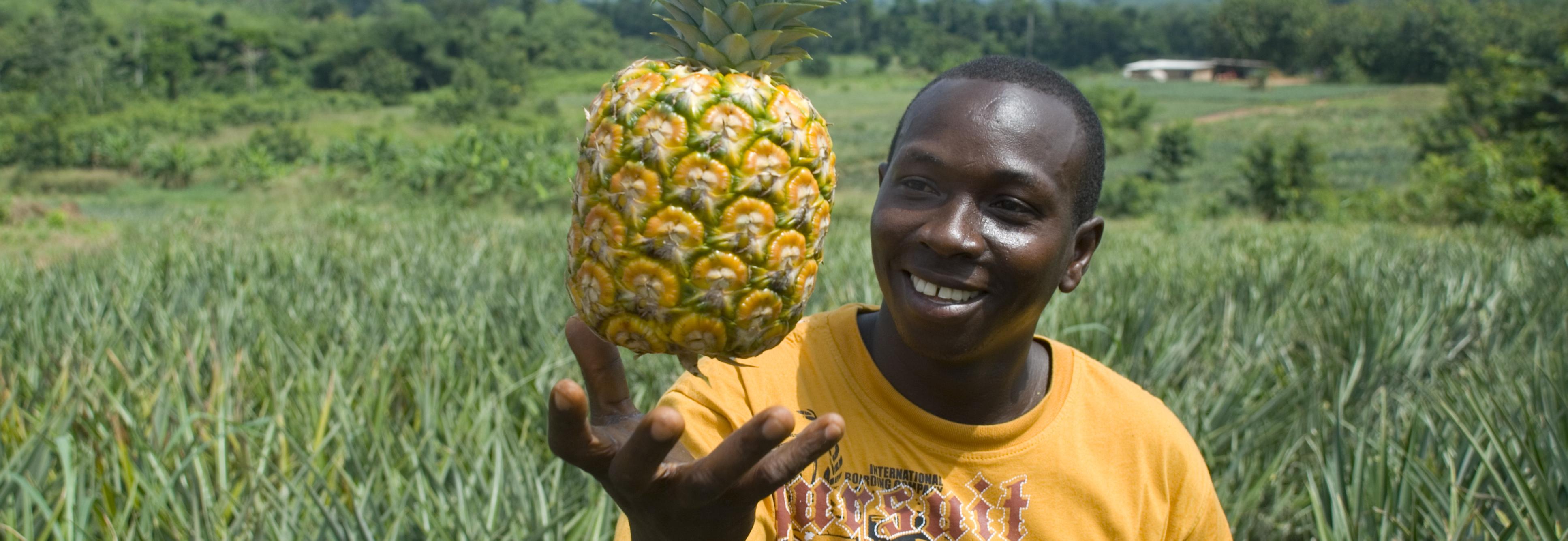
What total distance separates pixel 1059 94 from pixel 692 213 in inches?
28.9

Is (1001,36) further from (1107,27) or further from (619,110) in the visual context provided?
(619,110)

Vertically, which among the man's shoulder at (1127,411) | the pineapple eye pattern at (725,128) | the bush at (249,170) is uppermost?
the pineapple eye pattern at (725,128)

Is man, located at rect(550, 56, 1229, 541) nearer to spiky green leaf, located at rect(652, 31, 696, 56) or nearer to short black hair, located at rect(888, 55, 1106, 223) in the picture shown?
short black hair, located at rect(888, 55, 1106, 223)

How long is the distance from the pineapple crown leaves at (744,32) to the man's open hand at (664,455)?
1.23 feet

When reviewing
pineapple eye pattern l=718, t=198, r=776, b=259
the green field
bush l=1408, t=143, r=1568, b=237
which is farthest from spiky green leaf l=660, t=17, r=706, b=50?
bush l=1408, t=143, r=1568, b=237

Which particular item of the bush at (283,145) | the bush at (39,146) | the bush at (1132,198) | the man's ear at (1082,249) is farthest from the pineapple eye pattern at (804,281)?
the bush at (39,146)

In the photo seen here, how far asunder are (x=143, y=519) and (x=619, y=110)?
5.45ft

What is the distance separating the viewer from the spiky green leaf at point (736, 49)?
1.22 metres

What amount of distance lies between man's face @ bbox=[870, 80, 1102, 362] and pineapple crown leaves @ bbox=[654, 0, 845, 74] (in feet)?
1.01

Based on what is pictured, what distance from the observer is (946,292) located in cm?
145

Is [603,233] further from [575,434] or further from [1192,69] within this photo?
[1192,69]

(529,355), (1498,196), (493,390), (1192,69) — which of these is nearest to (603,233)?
(493,390)

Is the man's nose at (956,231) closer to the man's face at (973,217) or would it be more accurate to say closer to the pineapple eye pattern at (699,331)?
the man's face at (973,217)

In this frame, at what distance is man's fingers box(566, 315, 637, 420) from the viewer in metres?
1.22
